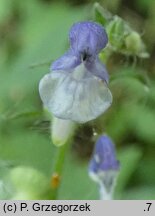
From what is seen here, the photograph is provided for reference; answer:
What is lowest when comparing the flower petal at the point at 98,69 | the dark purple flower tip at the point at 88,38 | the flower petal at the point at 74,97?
the flower petal at the point at 74,97

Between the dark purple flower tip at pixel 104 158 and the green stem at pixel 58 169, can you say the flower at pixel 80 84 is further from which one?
the dark purple flower tip at pixel 104 158

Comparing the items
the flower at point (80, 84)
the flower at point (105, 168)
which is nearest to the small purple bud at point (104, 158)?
the flower at point (105, 168)

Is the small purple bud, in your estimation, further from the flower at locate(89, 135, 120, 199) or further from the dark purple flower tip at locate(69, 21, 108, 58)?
the dark purple flower tip at locate(69, 21, 108, 58)

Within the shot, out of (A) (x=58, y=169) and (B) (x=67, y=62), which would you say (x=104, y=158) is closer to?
(A) (x=58, y=169)

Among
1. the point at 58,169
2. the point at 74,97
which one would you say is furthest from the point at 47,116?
the point at 74,97

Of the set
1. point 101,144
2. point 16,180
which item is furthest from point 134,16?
point 16,180

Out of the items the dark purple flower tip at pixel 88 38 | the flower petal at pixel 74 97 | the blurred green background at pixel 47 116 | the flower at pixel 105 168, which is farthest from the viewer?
the blurred green background at pixel 47 116
